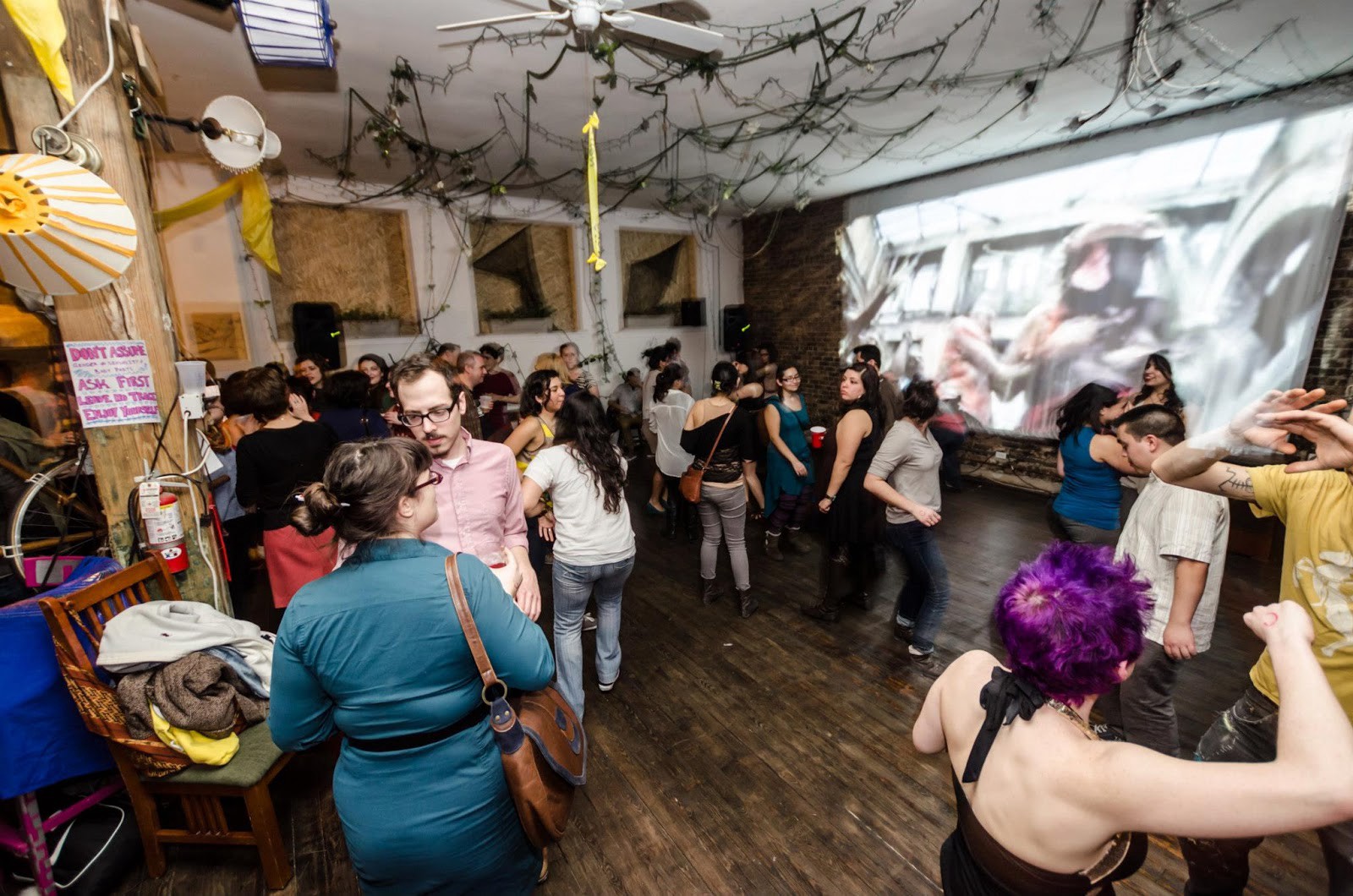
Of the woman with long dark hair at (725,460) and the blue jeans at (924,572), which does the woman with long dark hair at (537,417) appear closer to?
the woman with long dark hair at (725,460)

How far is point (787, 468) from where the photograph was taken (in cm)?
412

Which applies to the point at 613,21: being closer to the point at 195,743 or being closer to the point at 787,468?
the point at 787,468

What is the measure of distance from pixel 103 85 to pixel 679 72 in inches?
112

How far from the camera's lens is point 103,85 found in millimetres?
1891

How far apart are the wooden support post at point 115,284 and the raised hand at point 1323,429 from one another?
3.40 m

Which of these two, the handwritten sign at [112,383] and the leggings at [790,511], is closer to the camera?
the handwritten sign at [112,383]

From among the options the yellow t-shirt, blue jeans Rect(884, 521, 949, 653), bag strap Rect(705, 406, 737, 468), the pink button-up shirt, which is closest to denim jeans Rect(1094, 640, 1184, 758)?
the yellow t-shirt

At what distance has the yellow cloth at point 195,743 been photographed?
67.2 inches

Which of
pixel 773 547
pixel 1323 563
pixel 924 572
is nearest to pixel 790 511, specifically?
pixel 773 547

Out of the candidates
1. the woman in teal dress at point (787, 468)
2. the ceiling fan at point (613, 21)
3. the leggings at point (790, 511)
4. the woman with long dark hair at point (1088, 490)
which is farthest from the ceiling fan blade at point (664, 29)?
the leggings at point (790, 511)

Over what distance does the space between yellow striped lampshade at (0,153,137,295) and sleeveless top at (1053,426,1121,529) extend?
378 centimetres

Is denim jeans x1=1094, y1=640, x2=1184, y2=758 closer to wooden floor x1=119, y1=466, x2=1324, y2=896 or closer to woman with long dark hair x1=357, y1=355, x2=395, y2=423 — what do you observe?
wooden floor x1=119, y1=466, x2=1324, y2=896

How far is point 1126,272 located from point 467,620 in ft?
20.6

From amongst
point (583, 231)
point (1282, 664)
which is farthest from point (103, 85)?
point (583, 231)
